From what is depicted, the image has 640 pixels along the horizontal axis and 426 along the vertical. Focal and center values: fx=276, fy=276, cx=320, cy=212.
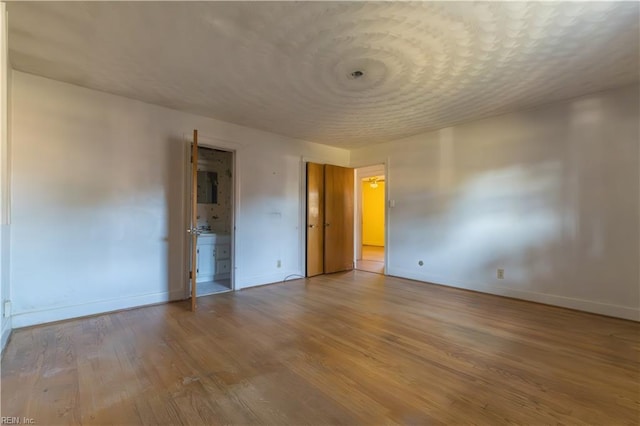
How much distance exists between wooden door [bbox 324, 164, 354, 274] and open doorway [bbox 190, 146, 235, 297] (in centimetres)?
182

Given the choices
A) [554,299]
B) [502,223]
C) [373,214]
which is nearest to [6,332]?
[502,223]

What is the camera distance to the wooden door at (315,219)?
17.1 feet

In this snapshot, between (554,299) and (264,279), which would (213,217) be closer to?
(264,279)

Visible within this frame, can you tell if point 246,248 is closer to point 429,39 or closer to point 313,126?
point 313,126

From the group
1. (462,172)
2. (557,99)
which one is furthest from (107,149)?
(557,99)

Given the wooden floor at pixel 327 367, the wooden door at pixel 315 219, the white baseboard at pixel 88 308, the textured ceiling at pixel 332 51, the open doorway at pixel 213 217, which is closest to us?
the wooden floor at pixel 327 367

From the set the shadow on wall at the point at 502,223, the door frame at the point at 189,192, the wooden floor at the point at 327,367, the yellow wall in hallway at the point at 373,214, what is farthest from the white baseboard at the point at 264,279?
the yellow wall in hallway at the point at 373,214

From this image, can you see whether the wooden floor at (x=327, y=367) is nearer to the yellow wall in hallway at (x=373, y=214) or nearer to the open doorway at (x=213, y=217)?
the open doorway at (x=213, y=217)

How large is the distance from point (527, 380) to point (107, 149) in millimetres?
4510

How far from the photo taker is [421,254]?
480cm

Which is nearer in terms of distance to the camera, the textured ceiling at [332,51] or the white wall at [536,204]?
the textured ceiling at [332,51]

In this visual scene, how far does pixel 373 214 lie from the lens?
10789mm

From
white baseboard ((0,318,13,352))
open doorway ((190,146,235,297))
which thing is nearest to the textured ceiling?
open doorway ((190,146,235,297))

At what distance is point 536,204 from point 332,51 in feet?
10.6
